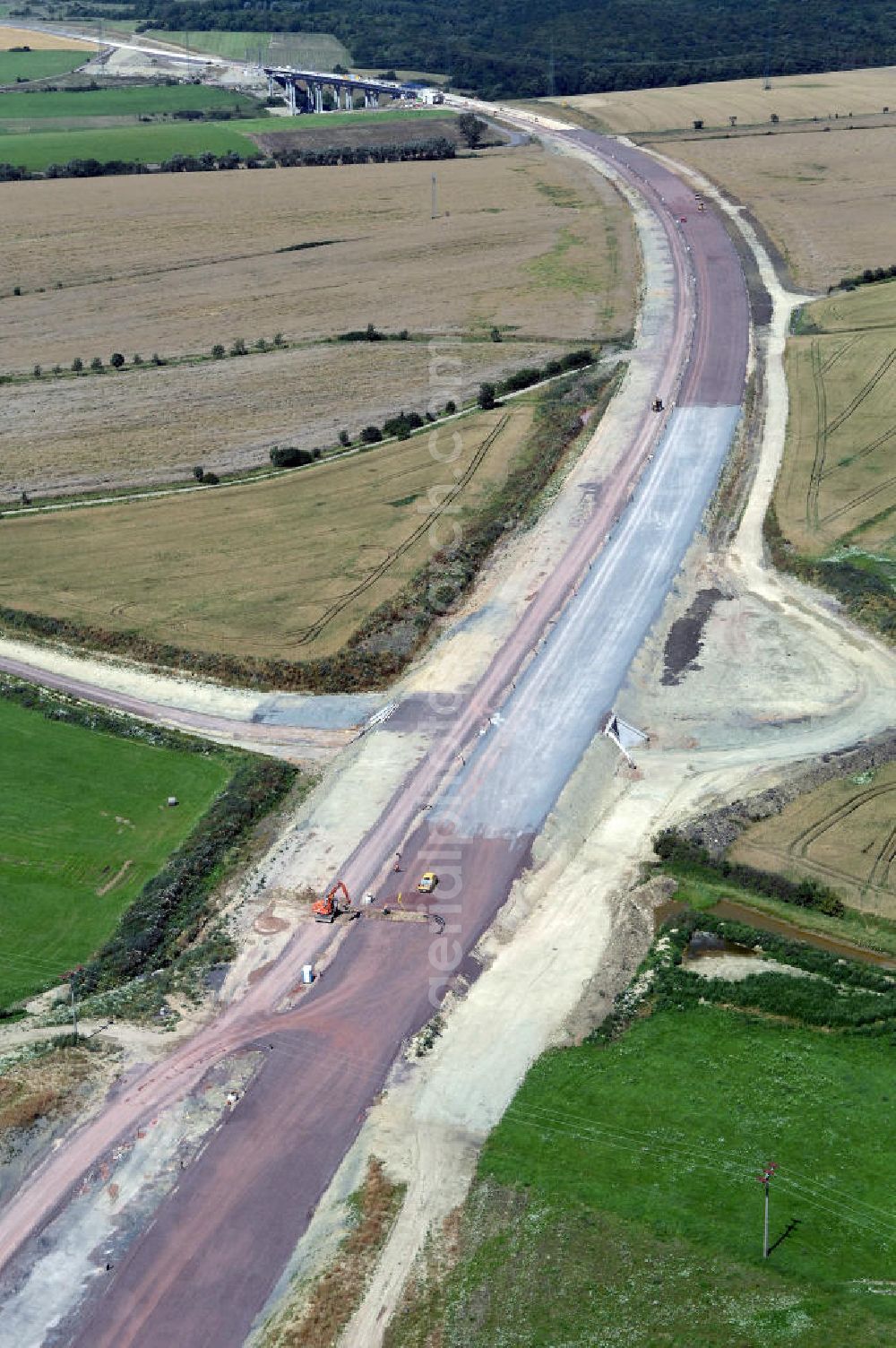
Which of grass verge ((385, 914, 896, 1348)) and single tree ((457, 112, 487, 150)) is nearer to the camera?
grass verge ((385, 914, 896, 1348))

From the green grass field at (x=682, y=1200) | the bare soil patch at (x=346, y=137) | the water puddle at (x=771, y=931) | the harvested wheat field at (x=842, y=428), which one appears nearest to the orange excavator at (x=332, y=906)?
the green grass field at (x=682, y=1200)

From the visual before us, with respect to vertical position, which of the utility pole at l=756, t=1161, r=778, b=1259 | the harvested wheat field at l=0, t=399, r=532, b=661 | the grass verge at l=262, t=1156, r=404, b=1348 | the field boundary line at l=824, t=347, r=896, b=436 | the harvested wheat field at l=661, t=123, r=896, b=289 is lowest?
the grass verge at l=262, t=1156, r=404, b=1348

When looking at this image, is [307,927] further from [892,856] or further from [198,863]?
[892,856]

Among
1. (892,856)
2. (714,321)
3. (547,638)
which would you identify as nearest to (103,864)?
(547,638)

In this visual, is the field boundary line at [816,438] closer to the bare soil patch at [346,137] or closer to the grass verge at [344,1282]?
the grass verge at [344,1282]

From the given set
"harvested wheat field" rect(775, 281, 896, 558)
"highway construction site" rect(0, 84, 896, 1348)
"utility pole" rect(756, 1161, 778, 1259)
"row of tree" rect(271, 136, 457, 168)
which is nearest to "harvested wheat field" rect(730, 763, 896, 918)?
"highway construction site" rect(0, 84, 896, 1348)

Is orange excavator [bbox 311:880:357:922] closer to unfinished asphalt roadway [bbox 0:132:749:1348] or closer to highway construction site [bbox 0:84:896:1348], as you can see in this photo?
highway construction site [bbox 0:84:896:1348]

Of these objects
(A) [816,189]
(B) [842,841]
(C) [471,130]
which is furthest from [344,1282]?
(C) [471,130]
